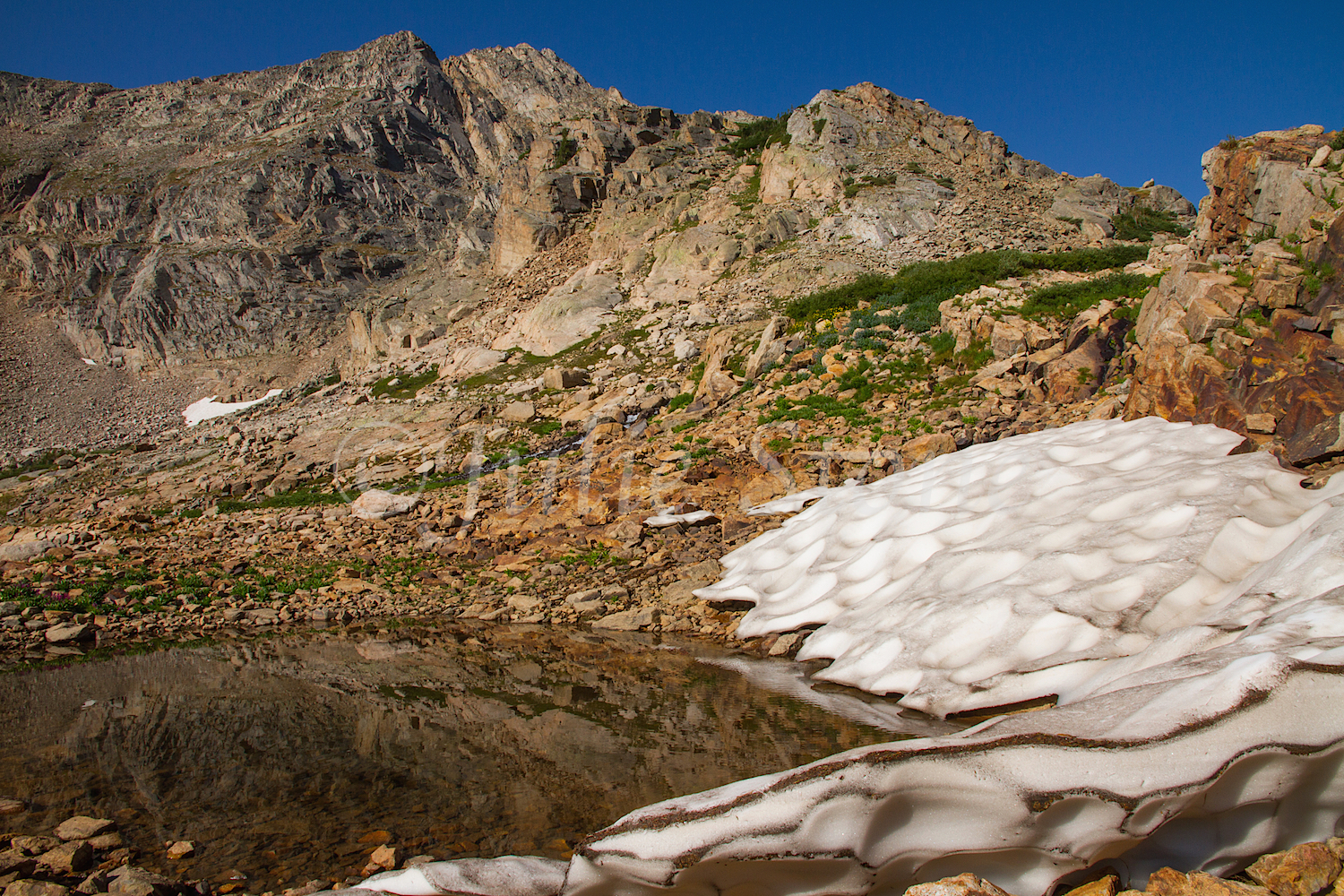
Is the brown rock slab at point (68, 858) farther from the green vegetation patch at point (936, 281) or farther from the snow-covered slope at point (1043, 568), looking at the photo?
the green vegetation patch at point (936, 281)

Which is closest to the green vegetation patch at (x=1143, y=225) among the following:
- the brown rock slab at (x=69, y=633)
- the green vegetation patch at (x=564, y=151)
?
the green vegetation patch at (x=564, y=151)

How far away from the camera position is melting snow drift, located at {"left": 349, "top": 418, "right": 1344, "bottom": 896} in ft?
9.09

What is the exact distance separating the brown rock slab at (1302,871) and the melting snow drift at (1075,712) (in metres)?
0.17

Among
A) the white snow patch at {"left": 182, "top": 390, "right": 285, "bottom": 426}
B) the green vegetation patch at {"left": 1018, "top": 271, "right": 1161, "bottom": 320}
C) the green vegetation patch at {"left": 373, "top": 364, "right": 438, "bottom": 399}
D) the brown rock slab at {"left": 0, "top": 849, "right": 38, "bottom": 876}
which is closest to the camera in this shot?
the brown rock slab at {"left": 0, "top": 849, "right": 38, "bottom": 876}

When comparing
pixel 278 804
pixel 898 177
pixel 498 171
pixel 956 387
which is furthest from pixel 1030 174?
pixel 498 171

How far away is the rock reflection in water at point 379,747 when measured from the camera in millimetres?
4188

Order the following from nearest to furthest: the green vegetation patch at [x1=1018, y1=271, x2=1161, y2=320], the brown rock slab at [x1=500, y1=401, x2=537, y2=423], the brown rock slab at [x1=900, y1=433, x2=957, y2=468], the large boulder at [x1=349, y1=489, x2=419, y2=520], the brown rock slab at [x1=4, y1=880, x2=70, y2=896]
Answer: the brown rock slab at [x1=4, y1=880, x2=70, y2=896] → the brown rock slab at [x1=900, y1=433, x2=957, y2=468] → the green vegetation patch at [x1=1018, y1=271, x2=1161, y2=320] → the large boulder at [x1=349, y1=489, x2=419, y2=520] → the brown rock slab at [x1=500, y1=401, x2=537, y2=423]

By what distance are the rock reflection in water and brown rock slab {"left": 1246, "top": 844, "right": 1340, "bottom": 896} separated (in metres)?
2.68

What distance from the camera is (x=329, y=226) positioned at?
69.7 metres

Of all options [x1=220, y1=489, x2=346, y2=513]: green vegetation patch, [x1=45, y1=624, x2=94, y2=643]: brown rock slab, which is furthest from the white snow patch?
[x1=45, y1=624, x2=94, y2=643]: brown rock slab

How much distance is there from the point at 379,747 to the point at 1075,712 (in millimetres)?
5266

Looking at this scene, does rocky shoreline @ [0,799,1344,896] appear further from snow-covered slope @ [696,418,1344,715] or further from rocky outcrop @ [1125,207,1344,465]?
rocky outcrop @ [1125,207,1344,465]

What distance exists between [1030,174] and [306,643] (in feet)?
134

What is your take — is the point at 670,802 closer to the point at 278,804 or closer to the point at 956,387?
the point at 278,804
